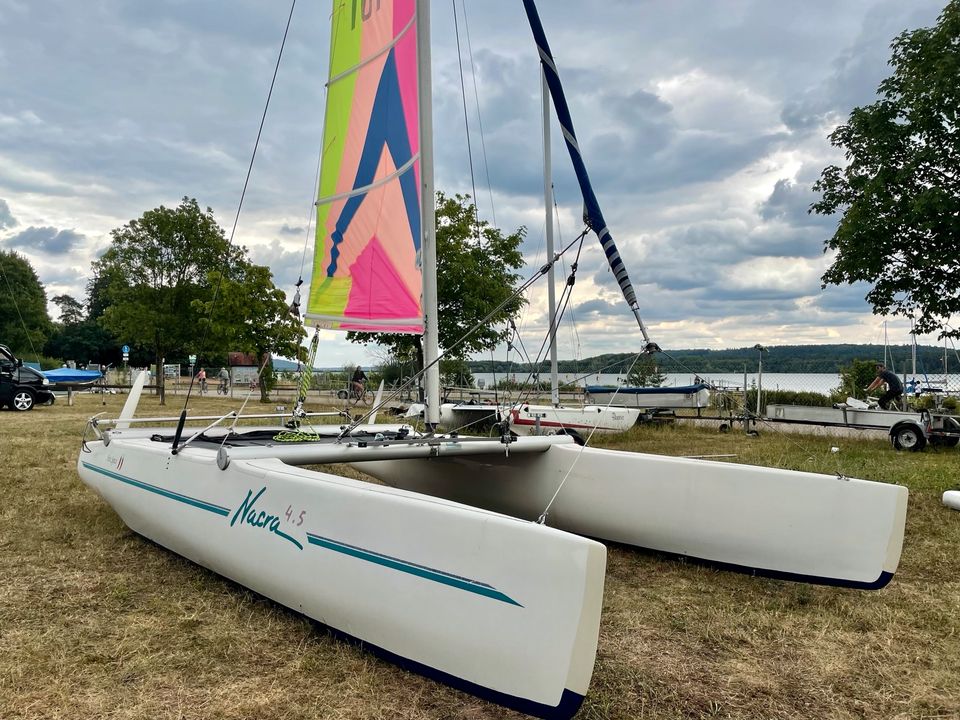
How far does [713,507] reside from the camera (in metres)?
4.05

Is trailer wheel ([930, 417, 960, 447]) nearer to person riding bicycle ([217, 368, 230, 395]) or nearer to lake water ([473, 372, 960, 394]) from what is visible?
lake water ([473, 372, 960, 394])

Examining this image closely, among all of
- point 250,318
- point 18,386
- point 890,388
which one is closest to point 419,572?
point 890,388

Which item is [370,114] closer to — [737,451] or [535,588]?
[535,588]

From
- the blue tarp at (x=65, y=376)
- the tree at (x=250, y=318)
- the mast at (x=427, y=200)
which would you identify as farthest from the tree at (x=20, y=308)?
the mast at (x=427, y=200)

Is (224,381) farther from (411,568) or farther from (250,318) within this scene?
(411,568)

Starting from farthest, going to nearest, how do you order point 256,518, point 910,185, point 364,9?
point 910,185, point 364,9, point 256,518

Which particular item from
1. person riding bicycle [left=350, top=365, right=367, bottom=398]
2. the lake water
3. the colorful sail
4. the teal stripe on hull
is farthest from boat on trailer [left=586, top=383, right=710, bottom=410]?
the teal stripe on hull

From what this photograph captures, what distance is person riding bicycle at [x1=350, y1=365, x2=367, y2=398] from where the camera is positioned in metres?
17.3

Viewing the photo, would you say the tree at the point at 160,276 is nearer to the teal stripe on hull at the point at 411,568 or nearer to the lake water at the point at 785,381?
the lake water at the point at 785,381

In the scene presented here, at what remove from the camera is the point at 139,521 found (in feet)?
14.5

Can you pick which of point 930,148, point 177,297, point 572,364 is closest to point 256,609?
point 572,364

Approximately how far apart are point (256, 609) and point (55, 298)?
260 feet

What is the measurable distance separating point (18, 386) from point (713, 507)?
16.2m

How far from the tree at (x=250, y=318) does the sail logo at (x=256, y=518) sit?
1615 cm
